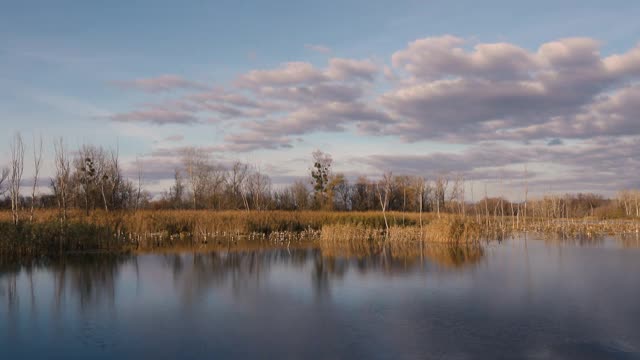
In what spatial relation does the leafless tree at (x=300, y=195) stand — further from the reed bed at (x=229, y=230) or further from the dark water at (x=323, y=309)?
the dark water at (x=323, y=309)

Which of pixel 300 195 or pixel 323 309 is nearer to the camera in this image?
pixel 323 309

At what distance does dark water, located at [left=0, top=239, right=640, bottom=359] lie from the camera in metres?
6.50

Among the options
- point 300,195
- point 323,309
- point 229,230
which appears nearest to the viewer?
point 323,309

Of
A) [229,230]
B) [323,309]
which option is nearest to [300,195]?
[229,230]

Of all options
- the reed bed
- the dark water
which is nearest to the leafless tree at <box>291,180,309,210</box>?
the reed bed

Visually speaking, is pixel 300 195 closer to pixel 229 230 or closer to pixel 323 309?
pixel 229 230

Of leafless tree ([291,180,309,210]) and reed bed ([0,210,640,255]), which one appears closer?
reed bed ([0,210,640,255])

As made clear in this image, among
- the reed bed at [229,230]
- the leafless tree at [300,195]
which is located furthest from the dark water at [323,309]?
the leafless tree at [300,195]

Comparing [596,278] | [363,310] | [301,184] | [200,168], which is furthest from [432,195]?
[363,310]

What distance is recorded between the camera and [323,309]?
28.9 feet

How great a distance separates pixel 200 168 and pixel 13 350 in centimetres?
3862

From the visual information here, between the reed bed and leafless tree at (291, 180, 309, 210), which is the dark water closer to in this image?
the reed bed

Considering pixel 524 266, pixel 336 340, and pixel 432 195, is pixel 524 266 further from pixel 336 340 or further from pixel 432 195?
pixel 432 195

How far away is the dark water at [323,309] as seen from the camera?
6.50 metres
